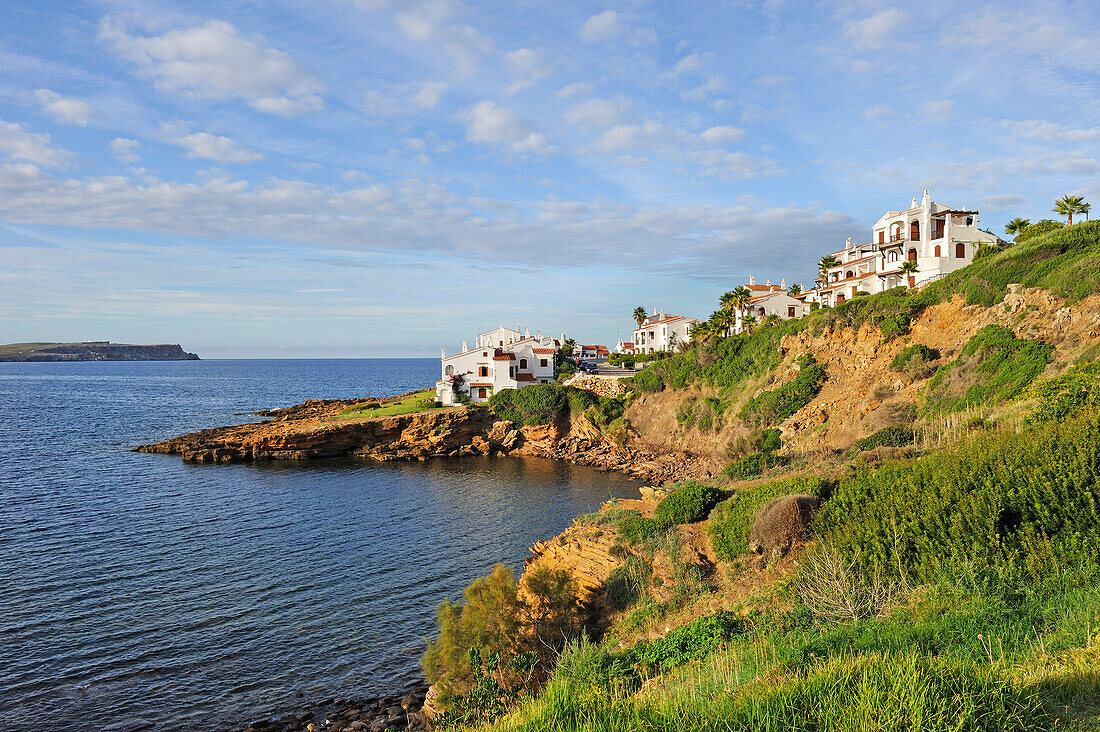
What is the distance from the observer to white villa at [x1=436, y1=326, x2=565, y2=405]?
6331cm

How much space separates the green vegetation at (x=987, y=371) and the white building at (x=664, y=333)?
41382 mm

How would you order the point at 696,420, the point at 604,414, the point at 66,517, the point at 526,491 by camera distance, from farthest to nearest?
the point at 604,414 < the point at 696,420 < the point at 526,491 < the point at 66,517

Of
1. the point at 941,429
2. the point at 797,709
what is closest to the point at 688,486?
the point at 941,429

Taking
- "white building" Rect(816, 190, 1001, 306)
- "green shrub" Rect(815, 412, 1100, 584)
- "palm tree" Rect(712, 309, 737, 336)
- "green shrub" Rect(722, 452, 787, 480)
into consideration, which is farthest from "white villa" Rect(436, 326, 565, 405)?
"green shrub" Rect(815, 412, 1100, 584)

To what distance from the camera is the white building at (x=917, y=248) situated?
46.2 meters

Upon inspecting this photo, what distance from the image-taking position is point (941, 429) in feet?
63.4

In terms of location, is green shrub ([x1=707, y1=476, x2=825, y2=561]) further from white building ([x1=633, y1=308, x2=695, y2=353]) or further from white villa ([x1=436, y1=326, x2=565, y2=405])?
white building ([x1=633, y1=308, x2=695, y2=353])

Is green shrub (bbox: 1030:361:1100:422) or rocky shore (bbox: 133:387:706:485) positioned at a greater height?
green shrub (bbox: 1030:361:1100:422)

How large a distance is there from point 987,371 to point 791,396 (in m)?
12.4

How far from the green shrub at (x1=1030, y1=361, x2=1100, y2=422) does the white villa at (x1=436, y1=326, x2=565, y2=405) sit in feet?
154

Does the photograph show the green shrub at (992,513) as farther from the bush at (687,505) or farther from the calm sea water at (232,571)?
the calm sea water at (232,571)

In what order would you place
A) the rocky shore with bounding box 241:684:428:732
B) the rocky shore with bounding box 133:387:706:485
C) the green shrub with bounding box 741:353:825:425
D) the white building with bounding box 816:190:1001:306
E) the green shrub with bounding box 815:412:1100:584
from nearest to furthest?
1. the green shrub with bounding box 815:412:1100:584
2. the rocky shore with bounding box 241:684:428:732
3. the green shrub with bounding box 741:353:825:425
4. the white building with bounding box 816:190:1001:306
5. the rocky shore with bounding box 133:387:706:485

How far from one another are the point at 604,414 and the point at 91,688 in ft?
139

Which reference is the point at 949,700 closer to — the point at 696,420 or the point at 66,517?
the point at 66,517
